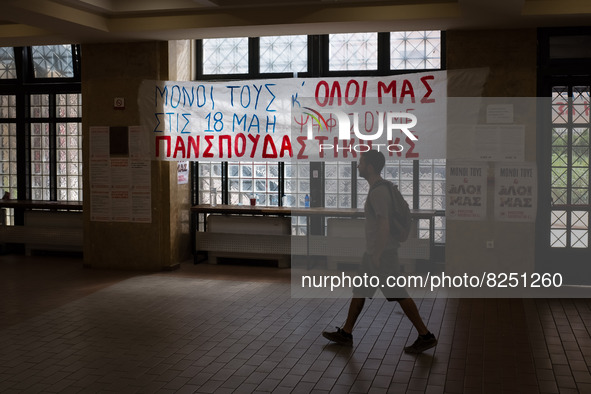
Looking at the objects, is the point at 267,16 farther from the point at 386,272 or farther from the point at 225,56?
the point at 386,272

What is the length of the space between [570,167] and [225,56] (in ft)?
14.7

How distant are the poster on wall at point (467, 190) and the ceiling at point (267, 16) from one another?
1.47 metres

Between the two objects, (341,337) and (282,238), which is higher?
(282,238)

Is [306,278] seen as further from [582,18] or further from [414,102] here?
[582,18]

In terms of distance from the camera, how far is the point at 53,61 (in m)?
9.78

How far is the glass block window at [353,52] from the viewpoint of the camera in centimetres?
874

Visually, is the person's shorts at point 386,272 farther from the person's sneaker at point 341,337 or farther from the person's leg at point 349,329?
the person's sneaker at point 341,337

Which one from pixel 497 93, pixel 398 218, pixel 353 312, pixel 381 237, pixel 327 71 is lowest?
pixel 353 312

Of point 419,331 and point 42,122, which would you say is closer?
point 419,331

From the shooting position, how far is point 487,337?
581cm

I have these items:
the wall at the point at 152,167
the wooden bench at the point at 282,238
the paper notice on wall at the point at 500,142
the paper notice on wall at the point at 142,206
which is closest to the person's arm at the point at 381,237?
the paper notice on wall at the point at 500,142

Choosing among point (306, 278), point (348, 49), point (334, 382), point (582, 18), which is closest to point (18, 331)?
point (334, 382)

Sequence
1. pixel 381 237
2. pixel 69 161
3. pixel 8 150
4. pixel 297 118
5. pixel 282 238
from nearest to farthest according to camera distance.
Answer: pixel 381 237 < pixel 297 118 < pixel 282 238 < pixel 69 161 < pixel 8 150

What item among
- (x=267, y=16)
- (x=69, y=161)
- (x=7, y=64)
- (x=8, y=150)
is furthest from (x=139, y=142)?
(x=7, y=64)
